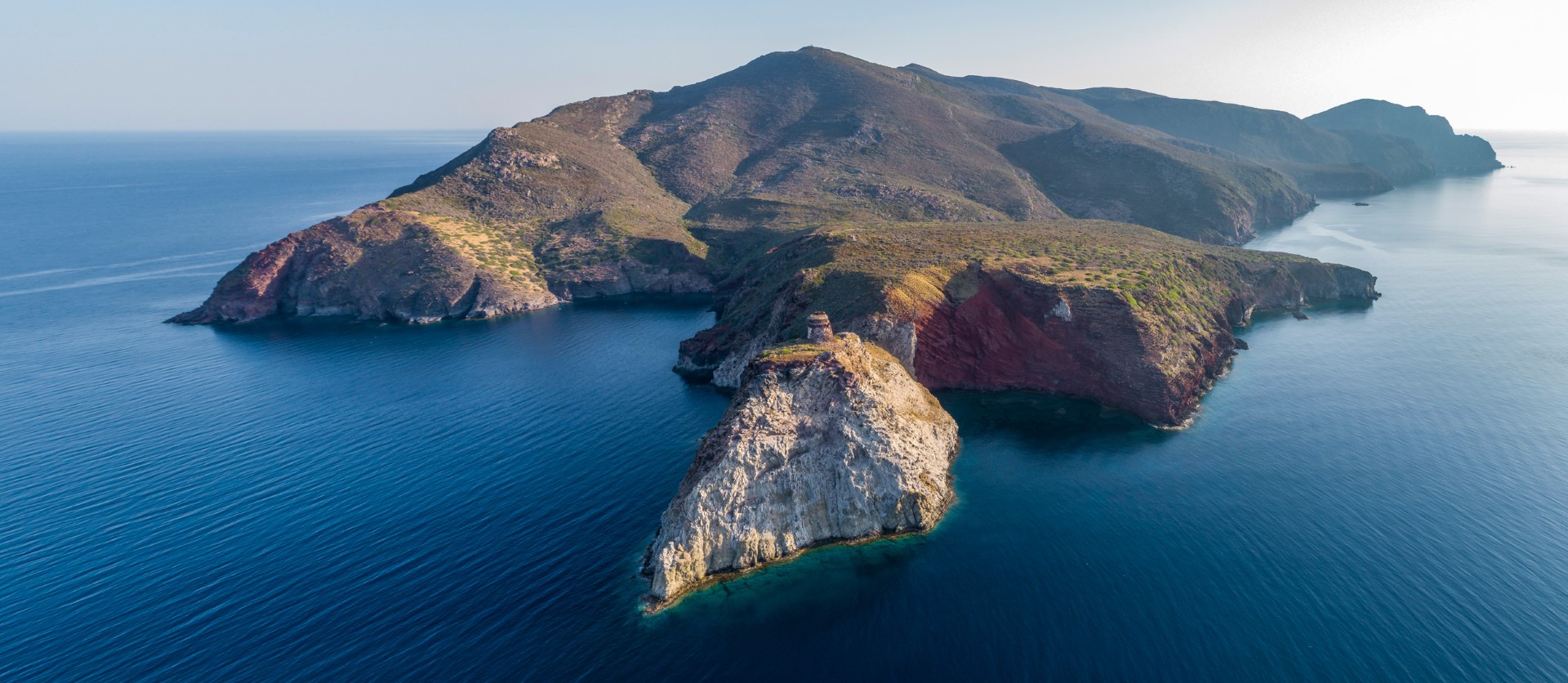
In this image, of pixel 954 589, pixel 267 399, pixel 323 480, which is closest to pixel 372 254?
pixel 267 399

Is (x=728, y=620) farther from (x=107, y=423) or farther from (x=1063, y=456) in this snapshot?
(x=107, y=423)

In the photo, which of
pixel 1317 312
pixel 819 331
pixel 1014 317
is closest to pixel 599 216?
pixel 1014 317

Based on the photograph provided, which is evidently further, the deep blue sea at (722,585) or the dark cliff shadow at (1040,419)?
the dark cliff shadow at (1040,419)

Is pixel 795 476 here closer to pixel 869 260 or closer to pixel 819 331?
pixel 819 331

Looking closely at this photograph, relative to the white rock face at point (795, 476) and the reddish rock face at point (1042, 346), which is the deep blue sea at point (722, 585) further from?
the reddish rock face at point (1042, 346)

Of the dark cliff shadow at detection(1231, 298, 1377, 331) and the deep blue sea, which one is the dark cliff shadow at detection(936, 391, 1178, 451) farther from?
the dark cliff shadow at detection(1231, 298, 1377, 331)

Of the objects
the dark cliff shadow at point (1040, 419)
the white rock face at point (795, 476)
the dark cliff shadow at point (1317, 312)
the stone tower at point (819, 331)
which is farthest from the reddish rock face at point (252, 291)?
the dark cliff shadow at point (1317, 312)
